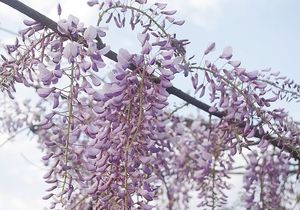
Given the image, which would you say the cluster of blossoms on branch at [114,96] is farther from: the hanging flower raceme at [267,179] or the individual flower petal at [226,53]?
the hanging flower raceme at [267,179]

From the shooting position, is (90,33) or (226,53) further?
(226,53)

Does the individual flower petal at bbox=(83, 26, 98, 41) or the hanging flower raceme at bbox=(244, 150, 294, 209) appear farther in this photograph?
the hanging flower raceme at bbox=(244, 150, 294, 209)

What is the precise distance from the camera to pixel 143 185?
2.06m

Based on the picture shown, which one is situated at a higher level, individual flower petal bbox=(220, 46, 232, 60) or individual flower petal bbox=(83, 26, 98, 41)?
individual flower petal bbox=(220, 46, 232, 60)

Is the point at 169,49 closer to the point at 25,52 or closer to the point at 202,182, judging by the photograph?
the point at 25,52

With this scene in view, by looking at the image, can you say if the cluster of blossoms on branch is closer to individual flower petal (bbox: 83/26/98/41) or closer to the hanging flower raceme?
individual flower petal (bbox: 83/26/98/41)

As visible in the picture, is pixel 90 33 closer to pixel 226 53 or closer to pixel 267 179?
pixel 226 53

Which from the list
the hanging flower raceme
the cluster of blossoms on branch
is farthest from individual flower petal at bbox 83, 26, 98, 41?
the hanging flower raceme

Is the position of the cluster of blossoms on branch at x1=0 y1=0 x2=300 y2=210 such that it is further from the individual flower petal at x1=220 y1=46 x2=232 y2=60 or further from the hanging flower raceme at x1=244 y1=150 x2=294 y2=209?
the hanging flower raceme at x1=244 y1=150 x2=294 y2=209

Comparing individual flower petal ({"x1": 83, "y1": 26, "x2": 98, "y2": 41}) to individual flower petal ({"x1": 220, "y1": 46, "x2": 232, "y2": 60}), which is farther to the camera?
individual flower petal ({"x1": 220, "y1": 46, "x2": 232, "y2": 60})

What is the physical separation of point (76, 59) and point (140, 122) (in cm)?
33

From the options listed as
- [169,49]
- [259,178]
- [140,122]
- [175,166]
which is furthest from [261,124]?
[175,166]

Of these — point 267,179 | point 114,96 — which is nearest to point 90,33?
point 114,96

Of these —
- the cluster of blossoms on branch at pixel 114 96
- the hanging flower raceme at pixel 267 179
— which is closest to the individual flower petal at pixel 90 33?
the cluster of blossoms on branch at pixel 114 96
